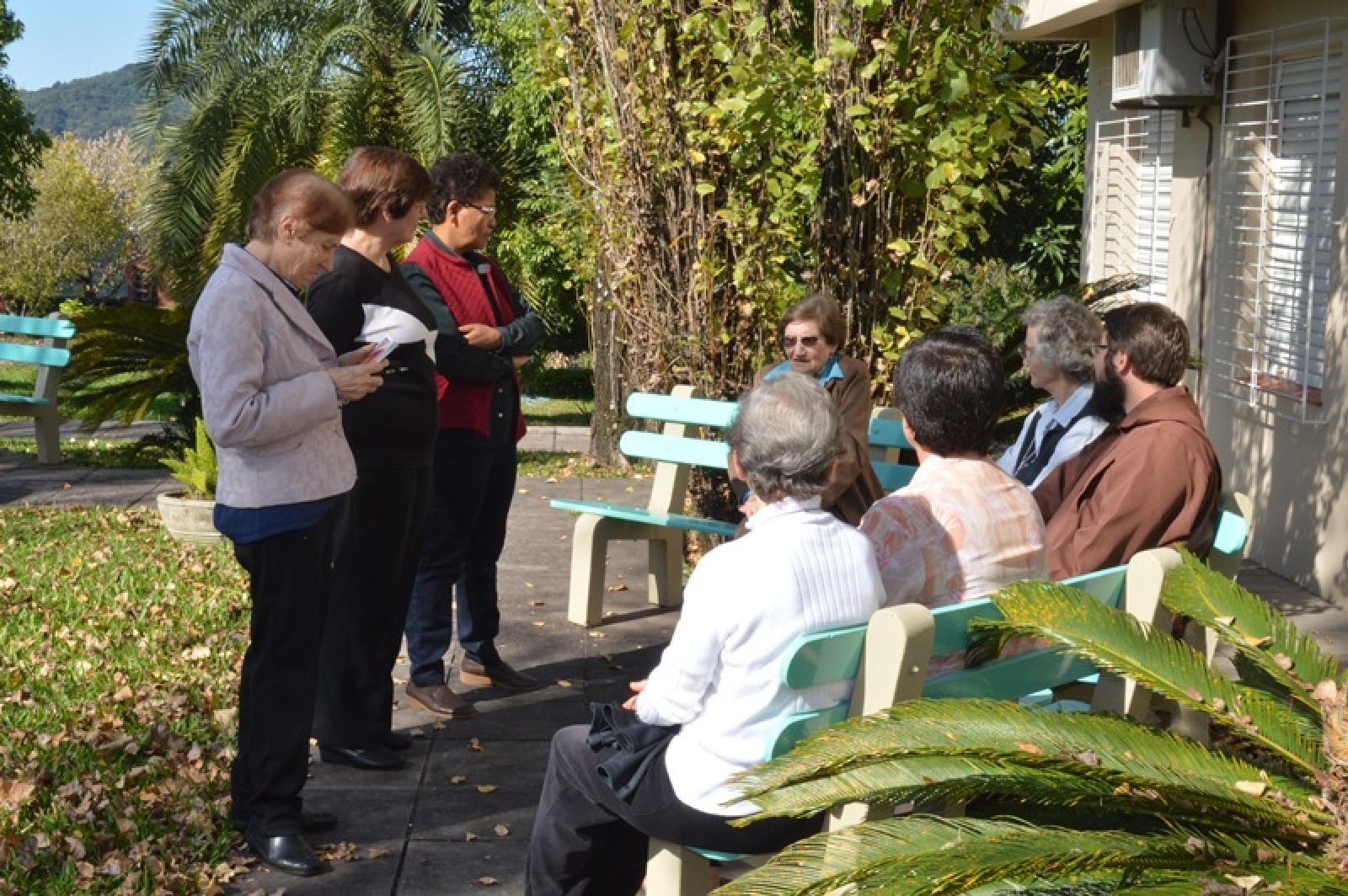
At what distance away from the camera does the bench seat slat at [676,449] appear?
733cm

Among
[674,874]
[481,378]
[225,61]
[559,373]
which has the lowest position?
[559,373]

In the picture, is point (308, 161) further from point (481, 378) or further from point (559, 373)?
point (481, 378)

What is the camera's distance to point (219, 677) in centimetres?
673

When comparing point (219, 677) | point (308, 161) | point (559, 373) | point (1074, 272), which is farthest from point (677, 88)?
point (559, 373)

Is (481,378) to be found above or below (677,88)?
below

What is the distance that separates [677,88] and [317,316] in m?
3.94

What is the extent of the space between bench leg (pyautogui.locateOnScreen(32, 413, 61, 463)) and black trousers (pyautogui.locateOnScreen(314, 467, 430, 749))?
27.3 ft

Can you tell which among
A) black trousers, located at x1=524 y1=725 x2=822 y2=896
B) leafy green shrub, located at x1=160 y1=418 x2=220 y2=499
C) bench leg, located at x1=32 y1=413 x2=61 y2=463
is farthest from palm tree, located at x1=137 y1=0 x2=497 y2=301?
black trousers, located at x1=524 y1=725 x2=822 y2=896

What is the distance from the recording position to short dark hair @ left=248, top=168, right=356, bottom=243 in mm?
4484

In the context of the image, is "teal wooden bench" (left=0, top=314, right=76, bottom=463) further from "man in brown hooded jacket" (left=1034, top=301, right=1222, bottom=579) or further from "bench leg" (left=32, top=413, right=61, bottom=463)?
"man in brown hooded jacket" (left=1034, top=301, right=1222, bottom=579)

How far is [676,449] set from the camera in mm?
7574

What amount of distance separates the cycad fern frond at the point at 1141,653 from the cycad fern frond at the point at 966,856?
495 millimetres

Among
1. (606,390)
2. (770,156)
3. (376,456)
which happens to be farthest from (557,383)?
(376,456)

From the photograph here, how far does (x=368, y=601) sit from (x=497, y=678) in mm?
1196
